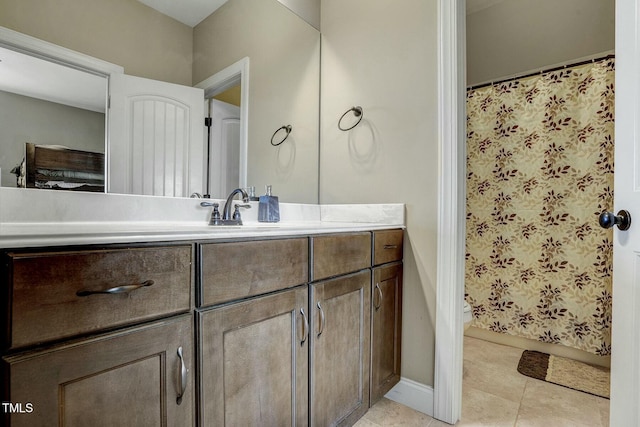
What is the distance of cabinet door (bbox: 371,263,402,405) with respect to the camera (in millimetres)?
1414

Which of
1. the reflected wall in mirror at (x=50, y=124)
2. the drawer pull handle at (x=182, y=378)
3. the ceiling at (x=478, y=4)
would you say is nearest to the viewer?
the drawer pull handle at (x=182, y=378)

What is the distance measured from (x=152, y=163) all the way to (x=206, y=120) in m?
0.33

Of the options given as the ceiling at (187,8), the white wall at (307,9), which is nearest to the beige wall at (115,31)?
the ceiling at (187,8)

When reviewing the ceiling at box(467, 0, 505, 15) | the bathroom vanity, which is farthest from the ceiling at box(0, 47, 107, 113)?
the ceiling at box(467, 0, 505, 15)

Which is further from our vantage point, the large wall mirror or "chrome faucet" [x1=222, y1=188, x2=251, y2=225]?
"chrome faucet" [x1=222, y1=188, x2=251, y2=225]

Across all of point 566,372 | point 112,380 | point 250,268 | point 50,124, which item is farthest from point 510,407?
point 50,124

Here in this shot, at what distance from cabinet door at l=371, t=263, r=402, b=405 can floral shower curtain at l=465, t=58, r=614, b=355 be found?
1197 mm

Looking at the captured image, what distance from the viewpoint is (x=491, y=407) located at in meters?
1.58

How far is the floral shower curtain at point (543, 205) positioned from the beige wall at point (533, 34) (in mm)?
225

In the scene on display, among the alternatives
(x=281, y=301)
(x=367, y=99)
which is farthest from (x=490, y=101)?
(x=281, y=301)

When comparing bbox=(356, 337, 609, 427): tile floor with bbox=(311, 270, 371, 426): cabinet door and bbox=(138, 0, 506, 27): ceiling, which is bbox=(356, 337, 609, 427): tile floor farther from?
bbox=(138, 0, 506, 27): ceiling

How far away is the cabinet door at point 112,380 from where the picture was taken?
0.57 metres

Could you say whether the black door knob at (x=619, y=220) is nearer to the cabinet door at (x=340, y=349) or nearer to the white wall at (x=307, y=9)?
A: the cabinet door at (x=340, y=349)

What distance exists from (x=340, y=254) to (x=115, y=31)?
1144 millimetres
